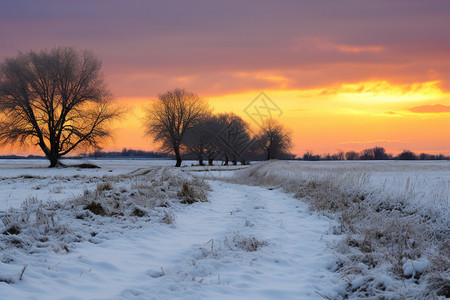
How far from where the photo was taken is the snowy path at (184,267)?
3.90 m

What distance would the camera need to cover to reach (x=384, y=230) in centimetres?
625

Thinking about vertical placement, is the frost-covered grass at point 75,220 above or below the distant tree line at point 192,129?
below

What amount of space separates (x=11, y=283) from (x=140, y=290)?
5.16 feet

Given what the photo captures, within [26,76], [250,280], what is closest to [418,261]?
[250,280]

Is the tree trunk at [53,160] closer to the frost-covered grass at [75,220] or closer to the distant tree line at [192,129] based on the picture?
the distant tree line at [192,129]

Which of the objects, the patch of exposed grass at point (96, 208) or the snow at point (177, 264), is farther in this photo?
the patch of exposed grass at point (96, 208)

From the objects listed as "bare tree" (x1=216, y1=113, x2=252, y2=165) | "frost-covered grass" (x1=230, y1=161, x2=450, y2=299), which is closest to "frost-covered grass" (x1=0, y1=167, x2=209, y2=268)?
"frost-covered grass" (x1=230, y1=161, x2=450, y2=299)

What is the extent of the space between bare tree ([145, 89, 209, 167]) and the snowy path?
4578 centimetres

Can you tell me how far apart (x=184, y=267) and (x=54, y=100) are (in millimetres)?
38712

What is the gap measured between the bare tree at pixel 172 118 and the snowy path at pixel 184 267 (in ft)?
150

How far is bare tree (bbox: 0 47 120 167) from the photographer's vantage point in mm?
35000

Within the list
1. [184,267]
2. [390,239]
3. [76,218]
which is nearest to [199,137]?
[76,218]

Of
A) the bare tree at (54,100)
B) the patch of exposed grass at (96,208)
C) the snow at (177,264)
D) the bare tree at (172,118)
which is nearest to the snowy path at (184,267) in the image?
the snow at (177,264)

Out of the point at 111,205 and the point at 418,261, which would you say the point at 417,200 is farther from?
the point at 111,205
